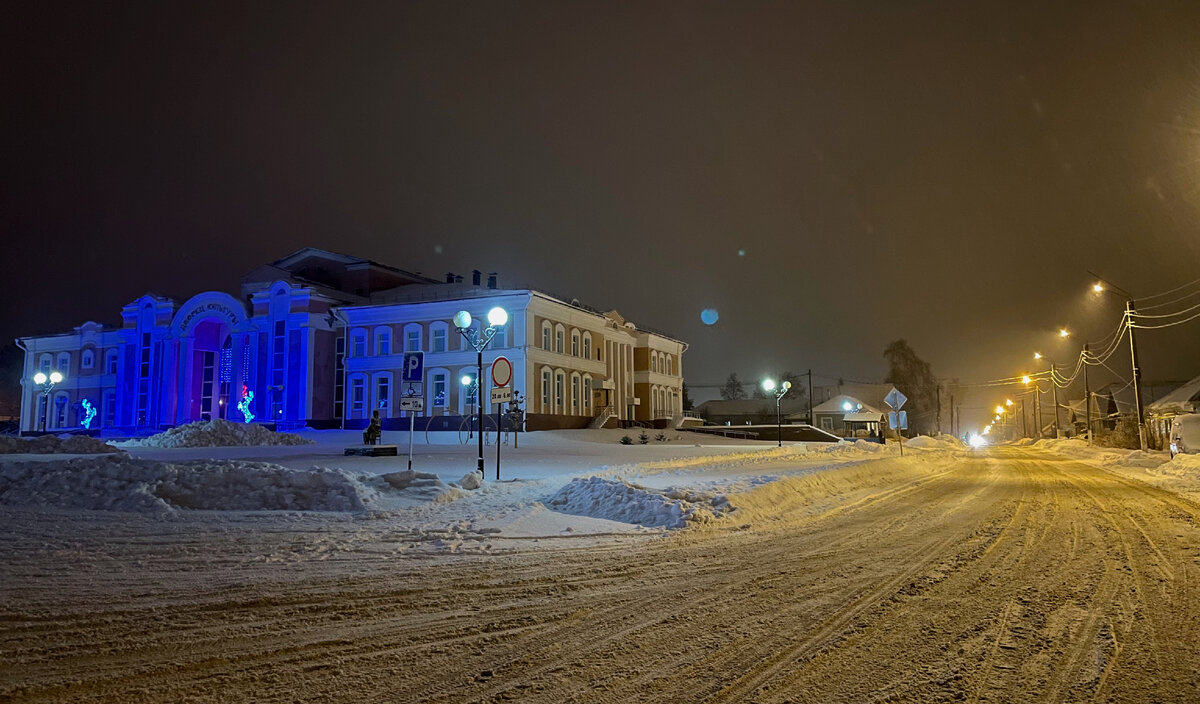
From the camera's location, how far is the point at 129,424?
54562mm

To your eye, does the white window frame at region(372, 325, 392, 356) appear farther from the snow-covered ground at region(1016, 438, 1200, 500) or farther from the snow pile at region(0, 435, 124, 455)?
the snow-covered ground at region(1016, 438, 1200, 500)

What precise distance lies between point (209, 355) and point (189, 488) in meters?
46.6

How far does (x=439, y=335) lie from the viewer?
47.7 m

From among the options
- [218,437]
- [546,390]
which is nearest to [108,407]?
[218,437]

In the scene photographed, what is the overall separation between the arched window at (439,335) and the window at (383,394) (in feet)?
12.6

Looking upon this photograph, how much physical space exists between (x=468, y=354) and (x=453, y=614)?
136 feet

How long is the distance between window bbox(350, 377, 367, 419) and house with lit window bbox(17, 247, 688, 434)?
8 centimetres

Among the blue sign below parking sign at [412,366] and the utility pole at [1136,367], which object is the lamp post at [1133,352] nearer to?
the utility pole at [1136,367]

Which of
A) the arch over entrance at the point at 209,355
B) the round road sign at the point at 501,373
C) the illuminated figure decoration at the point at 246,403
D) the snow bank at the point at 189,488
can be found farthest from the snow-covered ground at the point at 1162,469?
the arch over entrance at the point at 209,355

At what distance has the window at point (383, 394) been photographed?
1905 inches

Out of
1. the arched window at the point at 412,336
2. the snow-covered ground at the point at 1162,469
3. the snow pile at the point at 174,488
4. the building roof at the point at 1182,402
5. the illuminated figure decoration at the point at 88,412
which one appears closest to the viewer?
the snow pile at the point at 174,488

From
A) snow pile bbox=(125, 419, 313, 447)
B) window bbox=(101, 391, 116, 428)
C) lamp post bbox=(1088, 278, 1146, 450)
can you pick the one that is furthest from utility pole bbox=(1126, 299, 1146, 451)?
window bbox=(101, 391, 116, 428)

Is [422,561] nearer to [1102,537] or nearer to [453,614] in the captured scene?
[453,614]

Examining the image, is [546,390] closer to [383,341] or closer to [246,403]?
[383,341]
